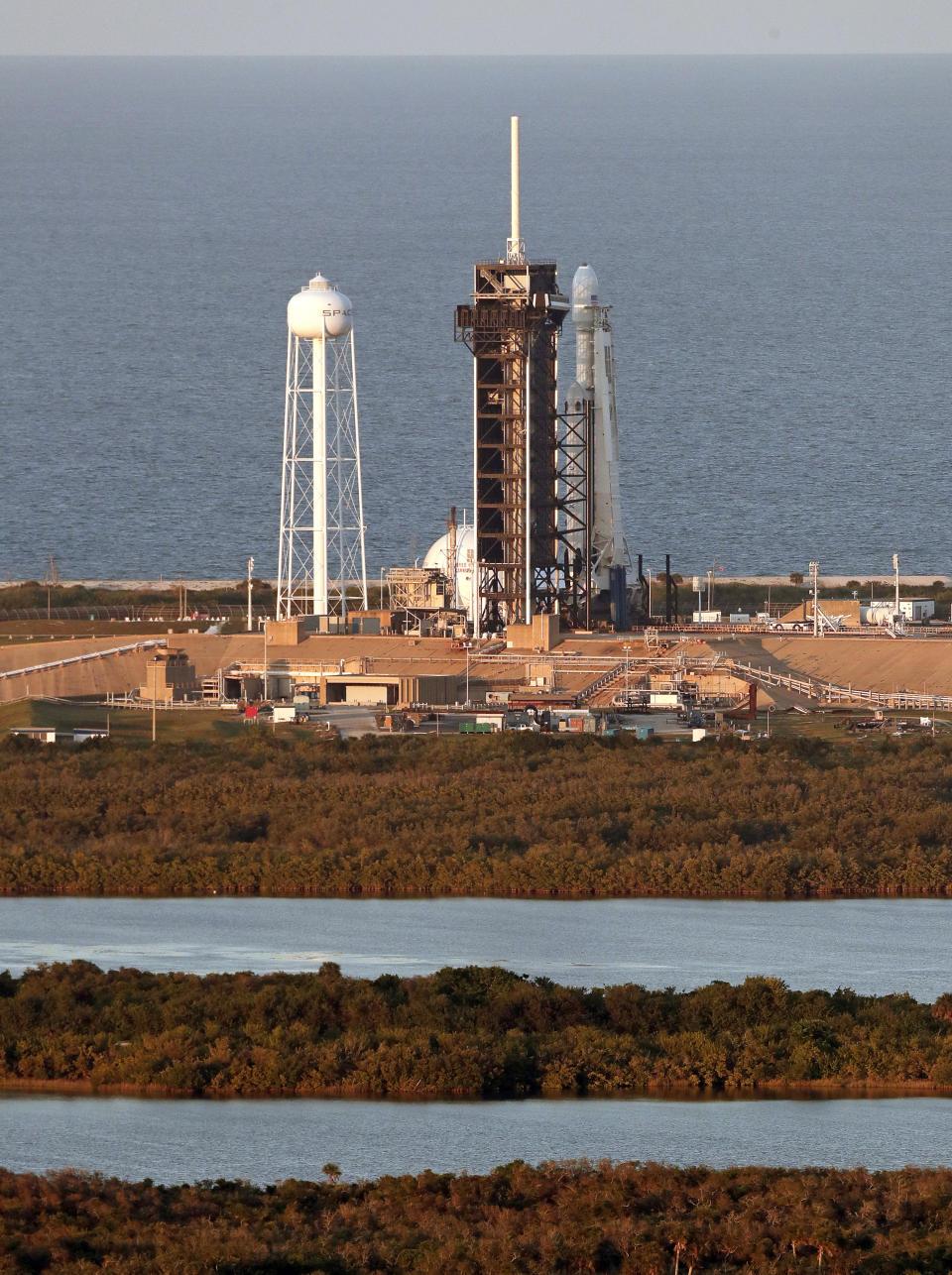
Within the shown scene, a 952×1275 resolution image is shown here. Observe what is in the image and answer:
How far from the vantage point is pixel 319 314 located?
83500 mm

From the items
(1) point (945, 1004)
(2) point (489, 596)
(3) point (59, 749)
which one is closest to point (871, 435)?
(2) point (489, 596)

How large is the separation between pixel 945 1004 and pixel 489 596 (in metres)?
38.4

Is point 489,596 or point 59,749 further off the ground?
point 489,596

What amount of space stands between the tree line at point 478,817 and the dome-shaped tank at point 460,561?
14250mm

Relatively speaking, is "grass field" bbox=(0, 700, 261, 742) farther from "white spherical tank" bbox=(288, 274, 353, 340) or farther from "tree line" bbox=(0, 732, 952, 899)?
"white spherical tank" bbox=(288, 274, 353, 340)

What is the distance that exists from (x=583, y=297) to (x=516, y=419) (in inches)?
336

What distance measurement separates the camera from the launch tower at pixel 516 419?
256 feet

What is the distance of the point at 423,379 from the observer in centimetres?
16975

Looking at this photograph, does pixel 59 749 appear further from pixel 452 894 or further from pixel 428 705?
pixel 452 894

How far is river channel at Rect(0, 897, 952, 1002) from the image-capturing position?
47.5 m

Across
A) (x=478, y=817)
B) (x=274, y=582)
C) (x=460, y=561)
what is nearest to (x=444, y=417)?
(x=274, y=582)

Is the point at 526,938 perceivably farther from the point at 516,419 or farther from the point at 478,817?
the point at 516,419

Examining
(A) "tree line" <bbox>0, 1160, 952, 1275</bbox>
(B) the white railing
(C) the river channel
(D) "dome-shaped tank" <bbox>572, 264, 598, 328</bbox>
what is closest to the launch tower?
(D) "dome-shaped tank" <bbox>572, 264, 598, 328</bbox>

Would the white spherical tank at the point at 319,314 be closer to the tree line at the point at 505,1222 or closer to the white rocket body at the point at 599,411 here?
the white rocket body at the point at 599,411
